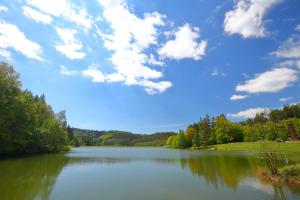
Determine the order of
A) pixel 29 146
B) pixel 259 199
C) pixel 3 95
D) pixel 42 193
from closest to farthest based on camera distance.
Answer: pixel 259 199 < pixel 42 193 < pixel 3 95 < pixel 29 146

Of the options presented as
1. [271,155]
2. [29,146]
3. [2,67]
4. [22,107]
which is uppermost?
[2,67]

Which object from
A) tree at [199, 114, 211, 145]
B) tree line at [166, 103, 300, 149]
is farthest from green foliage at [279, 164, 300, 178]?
tree at [199, 114, 211, 145]

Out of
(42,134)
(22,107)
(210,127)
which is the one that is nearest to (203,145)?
(210,127)

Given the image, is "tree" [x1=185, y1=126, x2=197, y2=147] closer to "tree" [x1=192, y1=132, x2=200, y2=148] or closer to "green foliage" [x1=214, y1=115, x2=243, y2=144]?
"tree" [x1=192, y1=132, x2=200, y2=148]

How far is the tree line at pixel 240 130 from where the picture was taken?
83.3 metres

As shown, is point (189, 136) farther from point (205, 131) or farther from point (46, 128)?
point (46, 128)

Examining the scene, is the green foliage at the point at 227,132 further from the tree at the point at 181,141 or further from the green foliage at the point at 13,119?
the green foliage at the point at 13,119

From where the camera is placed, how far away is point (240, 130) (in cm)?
10288

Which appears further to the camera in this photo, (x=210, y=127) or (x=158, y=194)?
(x=210, y=127)

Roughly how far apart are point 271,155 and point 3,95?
36.9 meters

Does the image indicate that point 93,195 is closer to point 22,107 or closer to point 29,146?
point 22,107

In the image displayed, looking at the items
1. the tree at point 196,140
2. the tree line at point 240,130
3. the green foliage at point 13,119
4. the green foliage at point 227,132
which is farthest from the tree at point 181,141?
the green foliage at point 13,119

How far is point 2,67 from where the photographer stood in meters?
39.2

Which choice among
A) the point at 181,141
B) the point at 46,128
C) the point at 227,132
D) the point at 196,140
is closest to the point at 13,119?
the point at 46,128
